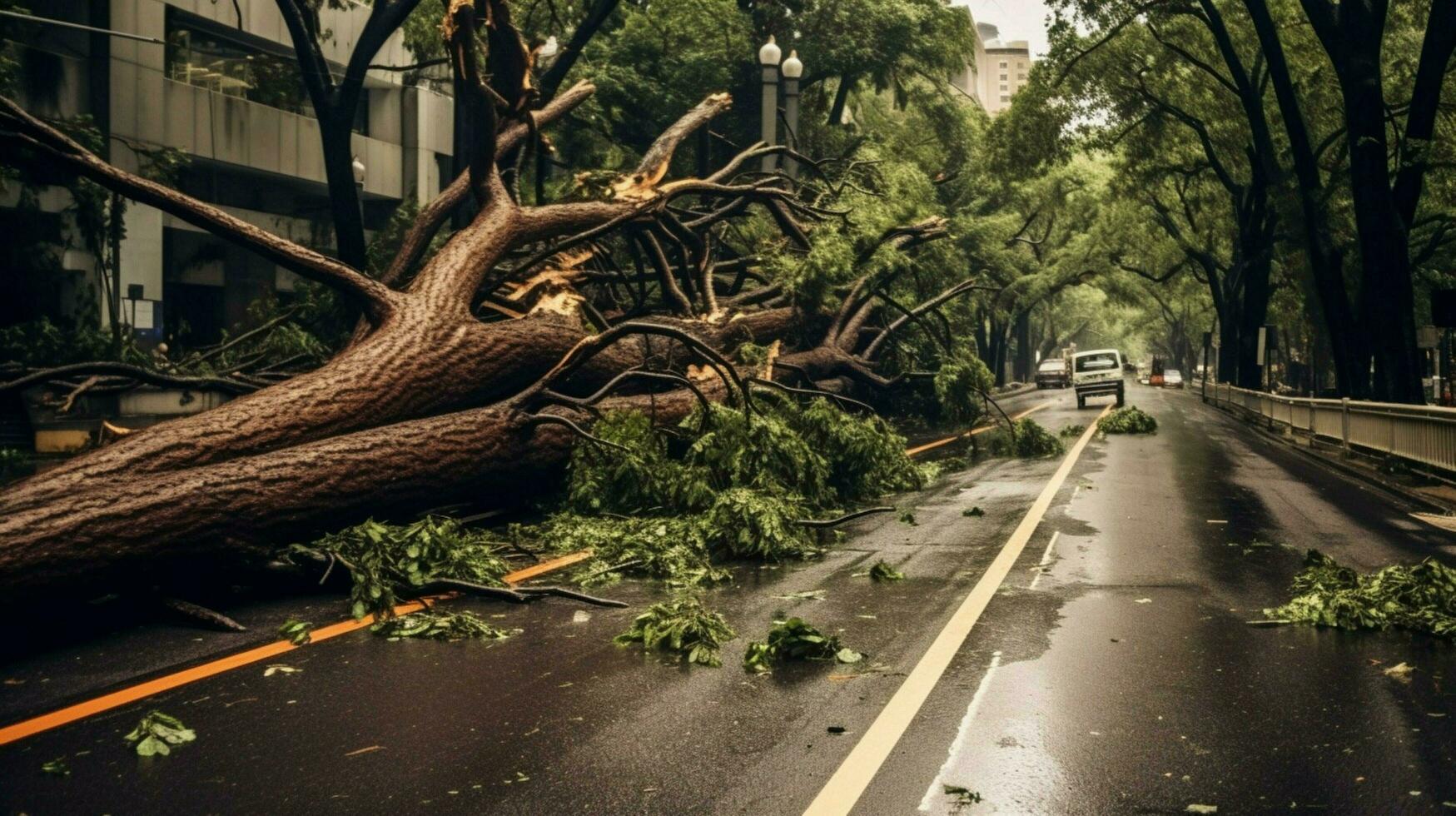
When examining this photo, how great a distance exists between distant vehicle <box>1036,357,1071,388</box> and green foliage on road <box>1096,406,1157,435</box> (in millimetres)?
48065

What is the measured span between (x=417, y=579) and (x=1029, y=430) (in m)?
14.6

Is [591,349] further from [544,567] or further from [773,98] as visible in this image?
[773,98]

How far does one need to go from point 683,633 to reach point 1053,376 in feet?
234

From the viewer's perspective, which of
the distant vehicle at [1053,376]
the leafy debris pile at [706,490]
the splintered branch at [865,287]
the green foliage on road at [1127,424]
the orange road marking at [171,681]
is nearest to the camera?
the orange road marking at [171,681]

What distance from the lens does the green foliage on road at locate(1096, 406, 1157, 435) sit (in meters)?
27.4

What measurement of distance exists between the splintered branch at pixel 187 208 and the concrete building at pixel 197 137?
10.6m

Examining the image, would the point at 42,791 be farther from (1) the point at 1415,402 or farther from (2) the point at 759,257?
(1) the point at 1415,402

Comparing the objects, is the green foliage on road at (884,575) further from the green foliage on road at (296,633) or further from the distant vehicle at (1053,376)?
the distant vehicle at (1053,376)

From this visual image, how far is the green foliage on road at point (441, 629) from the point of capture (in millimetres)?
7344

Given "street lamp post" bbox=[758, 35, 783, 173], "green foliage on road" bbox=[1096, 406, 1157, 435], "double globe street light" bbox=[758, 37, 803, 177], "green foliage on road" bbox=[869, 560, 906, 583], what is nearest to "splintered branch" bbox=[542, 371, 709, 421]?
"green foliage on road" bbox=[869, 560, 906, 583]

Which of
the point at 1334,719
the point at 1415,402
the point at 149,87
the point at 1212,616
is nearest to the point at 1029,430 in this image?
the point at 1415,402

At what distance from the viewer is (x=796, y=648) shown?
6.79 metres

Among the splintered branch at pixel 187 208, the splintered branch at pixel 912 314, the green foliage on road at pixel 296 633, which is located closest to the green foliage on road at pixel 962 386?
the splintered branch at pixel 912 314

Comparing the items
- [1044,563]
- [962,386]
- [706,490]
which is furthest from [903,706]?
[962,386]
